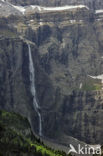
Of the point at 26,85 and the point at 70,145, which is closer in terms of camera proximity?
the point at 70,145

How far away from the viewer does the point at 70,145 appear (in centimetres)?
17588

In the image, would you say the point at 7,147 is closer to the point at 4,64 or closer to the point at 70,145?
the point at 70,145

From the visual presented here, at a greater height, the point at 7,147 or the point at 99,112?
the point at 7,147

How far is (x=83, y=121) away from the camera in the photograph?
646 ft

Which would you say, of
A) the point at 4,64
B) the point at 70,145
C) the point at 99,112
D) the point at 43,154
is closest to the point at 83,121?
Answer: the point at 99,112

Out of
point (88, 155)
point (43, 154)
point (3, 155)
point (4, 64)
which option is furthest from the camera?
point (4, 64)

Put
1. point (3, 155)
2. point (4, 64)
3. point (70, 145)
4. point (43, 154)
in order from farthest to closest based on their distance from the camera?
point (4, 64) → point (70, 145) → point (43, 154) → point (3, 155)

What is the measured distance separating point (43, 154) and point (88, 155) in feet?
212

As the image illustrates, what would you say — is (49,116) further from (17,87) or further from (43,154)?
(43,154)

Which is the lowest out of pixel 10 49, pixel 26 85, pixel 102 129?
pixel 102 129

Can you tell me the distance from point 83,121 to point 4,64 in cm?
3773

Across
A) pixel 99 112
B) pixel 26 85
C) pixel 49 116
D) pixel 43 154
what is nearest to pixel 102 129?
pixel 99 112

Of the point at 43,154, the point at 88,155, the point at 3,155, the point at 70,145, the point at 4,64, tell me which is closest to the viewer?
the point at 3,155

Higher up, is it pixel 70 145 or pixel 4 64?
pixel 4 64
